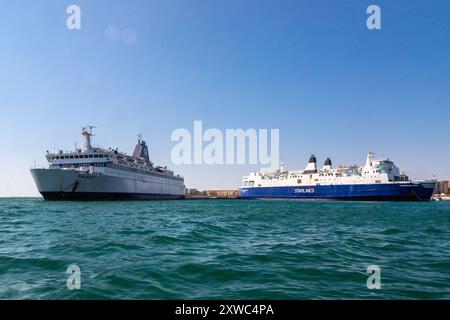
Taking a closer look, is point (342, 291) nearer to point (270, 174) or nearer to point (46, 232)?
point (46, 232)

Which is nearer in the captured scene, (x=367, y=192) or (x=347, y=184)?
(x=367, y=192)

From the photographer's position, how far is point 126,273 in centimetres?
766

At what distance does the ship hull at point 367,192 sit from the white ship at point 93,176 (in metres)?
44.3

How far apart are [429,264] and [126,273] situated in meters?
9.20

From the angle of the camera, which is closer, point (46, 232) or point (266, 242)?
point (266, 242)

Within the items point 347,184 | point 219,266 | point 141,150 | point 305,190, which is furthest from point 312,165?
point 219,266

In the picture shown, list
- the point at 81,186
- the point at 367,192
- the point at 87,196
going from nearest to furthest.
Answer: the point at 81,186
the point at 87,196
the point at 367,192

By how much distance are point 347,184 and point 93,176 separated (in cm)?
6241

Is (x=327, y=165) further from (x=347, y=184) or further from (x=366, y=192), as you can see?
(x=366, y=192)

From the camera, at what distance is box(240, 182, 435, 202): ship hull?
7112 centimetres

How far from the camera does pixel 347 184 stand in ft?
253

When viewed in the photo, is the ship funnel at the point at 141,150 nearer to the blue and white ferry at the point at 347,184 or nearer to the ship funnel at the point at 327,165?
the blue and white ferry at the point at 347,184
